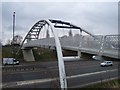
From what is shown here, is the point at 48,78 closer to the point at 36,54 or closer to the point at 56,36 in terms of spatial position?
the point at 56,36

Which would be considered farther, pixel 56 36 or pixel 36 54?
pixel 36 54

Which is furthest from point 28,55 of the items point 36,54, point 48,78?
point 48,78

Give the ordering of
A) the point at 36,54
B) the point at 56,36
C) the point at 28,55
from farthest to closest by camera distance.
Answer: the point at 36,54 < the point at 28,55 < the point at 56,36

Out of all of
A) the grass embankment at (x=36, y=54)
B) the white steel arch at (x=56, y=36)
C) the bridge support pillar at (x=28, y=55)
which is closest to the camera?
the white steel arch at (x=56, y=36)

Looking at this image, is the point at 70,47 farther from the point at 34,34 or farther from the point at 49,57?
the point at 49,57

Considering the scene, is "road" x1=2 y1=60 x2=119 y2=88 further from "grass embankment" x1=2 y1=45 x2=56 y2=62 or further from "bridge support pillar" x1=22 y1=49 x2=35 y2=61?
"grass embankment" x1=2 y1=45 x2=56 y2=62

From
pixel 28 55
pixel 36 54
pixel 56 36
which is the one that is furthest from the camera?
pixel 36 54

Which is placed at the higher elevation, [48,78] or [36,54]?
[36,54]

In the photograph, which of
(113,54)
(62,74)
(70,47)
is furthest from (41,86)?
(113,54)

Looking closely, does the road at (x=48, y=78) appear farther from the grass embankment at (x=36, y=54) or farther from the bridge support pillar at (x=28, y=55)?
the grass embankment at (x=36, y=54)

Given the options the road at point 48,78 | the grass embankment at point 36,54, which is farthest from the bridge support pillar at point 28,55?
the road at point 48,78

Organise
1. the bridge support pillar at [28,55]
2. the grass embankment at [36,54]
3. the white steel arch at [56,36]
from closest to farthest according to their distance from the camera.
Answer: the white steel arch at [56,36] → the bridge support pillar at [28,55] → the grass embankment at [36,54]

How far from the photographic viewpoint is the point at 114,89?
20.5 m

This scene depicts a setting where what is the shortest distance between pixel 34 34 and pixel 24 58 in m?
10.3
